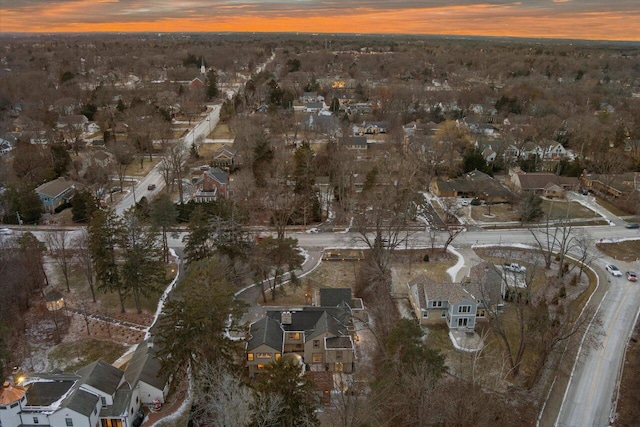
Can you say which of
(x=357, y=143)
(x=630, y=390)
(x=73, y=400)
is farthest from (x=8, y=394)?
(x=357, y=143)

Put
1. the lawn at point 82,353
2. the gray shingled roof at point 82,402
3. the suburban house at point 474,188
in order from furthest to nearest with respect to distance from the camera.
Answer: the suburban house at point 474,188 < the lawn at point 82,353 < the gray shingled roof at point 82,402

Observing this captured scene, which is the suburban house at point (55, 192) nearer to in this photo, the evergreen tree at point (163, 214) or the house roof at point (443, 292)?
the evergreen tree at point (163, 214)

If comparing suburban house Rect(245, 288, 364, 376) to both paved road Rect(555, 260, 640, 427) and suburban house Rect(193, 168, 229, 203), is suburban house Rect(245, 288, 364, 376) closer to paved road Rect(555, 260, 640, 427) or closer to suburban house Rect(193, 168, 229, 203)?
paved road Rect(555, 260, 640, 427)

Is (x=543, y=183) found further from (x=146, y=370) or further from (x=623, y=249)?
(x=146, y=370)

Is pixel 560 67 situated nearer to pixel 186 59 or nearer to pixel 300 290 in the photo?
pixel 186 59

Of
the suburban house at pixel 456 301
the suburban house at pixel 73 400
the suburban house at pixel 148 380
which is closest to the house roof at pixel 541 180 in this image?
the suburban house at pixel 456 301

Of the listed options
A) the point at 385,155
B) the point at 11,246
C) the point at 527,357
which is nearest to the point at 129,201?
the point at 11,246
